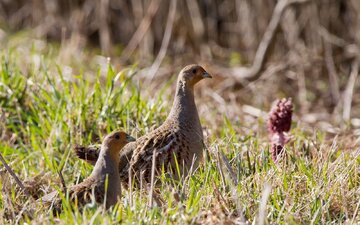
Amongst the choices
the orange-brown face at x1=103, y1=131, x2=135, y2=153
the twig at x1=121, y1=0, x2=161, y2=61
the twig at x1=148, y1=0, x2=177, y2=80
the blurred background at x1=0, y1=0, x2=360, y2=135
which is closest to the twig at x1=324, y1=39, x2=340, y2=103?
the blurred background at x1=0, y1=0, x2=360, y2=135

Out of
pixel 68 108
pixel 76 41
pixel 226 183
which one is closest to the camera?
pixel 226 183

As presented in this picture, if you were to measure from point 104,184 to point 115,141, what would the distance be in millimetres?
311

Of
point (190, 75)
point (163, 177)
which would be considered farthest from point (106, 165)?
point (190, 75)

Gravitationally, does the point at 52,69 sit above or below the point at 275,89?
above

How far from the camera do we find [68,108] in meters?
6.15

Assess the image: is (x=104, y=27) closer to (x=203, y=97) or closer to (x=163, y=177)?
(x=203, y=97)

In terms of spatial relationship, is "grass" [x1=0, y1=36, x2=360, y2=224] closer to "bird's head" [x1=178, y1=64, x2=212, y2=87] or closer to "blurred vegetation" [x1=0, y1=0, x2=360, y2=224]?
"blurred vegetation" [x1=0, y1=0, x2=360, y2=224]

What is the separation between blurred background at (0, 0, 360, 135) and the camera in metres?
9.59

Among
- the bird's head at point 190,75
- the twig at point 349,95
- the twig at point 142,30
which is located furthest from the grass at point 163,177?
the twig at point 142,30

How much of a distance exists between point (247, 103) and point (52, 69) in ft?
8.47

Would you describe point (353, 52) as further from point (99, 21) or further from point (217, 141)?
point (217, 141)

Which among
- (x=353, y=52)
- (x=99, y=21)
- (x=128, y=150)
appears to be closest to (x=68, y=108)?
(x=128, y=150)

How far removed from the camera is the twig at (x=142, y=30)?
10633 millimetres

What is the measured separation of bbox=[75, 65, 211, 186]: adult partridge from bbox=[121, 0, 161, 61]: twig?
5474 mm
